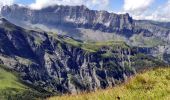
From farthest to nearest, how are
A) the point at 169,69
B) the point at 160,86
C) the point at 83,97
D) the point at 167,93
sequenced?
1. the point at 169,69
2. the point at 83,97
3. the point at 160,86
4. the point at 167,93

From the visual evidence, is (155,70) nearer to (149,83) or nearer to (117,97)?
(149,83)

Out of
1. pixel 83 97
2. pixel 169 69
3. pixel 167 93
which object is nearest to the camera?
pixel 167 93

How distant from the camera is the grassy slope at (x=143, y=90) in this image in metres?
13.6

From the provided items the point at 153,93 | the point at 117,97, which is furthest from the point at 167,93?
the point at 117,97

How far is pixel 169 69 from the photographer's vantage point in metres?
16.6

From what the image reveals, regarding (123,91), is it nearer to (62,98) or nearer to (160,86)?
(160,86)

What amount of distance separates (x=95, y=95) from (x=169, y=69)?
11.7 feet

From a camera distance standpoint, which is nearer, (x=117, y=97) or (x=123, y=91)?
(x=117, y=97)

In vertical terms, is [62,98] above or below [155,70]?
below

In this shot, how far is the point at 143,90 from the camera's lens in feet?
47.8

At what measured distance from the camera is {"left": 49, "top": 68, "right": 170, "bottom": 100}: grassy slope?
1355 centimetres

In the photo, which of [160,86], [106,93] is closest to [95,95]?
[106,93]

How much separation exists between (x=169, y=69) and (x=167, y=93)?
133 inches

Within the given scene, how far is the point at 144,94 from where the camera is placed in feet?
45.3
